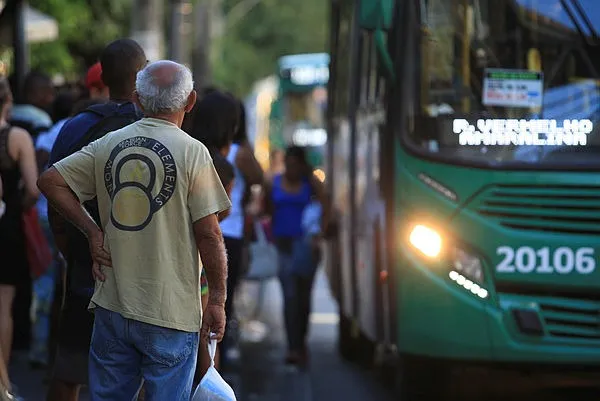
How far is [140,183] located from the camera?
5.73 metres

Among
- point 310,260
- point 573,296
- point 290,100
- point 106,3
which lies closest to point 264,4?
point 290,100

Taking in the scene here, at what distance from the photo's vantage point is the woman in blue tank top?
12.8 m

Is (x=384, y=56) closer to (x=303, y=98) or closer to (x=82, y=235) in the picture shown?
(x=82, y=235)

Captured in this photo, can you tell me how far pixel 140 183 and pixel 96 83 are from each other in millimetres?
2959

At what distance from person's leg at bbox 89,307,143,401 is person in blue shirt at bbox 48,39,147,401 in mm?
824

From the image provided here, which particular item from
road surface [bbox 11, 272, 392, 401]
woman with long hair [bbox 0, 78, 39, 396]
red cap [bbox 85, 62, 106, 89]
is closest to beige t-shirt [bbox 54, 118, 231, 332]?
red cap [bbox 85, 62, 106, 89]

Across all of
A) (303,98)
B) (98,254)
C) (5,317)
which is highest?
(98,254)

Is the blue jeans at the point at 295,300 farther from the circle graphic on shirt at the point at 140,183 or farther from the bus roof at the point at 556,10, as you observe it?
the circle graphic on shirt at the point at 140,183

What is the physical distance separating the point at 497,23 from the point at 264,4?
60.0 m

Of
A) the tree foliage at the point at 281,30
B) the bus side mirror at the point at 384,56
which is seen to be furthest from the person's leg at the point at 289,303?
the tree foliage at the point at 281,30

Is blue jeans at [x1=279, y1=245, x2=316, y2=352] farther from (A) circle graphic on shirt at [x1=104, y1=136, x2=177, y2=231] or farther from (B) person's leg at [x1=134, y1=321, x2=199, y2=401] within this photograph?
(A) circle graphic on shirt at [x1=104, y1=136, x2=177, y2=231]

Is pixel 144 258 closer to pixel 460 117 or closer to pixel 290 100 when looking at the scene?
pixel 460 117

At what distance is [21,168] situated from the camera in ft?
31.3

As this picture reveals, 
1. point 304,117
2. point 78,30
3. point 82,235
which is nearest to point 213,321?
point 82,235
